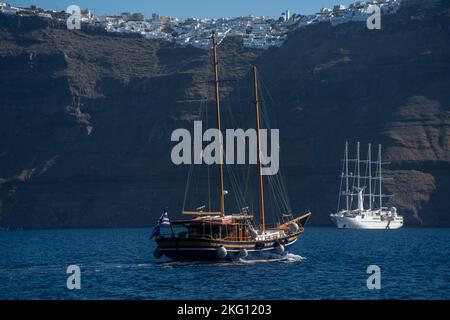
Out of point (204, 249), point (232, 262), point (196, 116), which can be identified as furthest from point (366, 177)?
point (204, 249)

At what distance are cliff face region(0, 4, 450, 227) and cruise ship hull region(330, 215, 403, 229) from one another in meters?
5.66

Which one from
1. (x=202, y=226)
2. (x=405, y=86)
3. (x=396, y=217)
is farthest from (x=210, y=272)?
(x=405, y=86)

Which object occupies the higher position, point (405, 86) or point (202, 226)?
point (405, 86)

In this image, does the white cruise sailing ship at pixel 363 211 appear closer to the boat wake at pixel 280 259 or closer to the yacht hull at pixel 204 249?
the boat wake at pixel 280 259

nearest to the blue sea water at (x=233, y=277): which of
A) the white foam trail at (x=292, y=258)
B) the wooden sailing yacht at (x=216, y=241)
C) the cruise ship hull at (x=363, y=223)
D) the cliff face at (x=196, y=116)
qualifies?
the white foam trail at (x=292, y=258)

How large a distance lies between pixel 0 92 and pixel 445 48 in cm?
8549

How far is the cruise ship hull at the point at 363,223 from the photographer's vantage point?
149m

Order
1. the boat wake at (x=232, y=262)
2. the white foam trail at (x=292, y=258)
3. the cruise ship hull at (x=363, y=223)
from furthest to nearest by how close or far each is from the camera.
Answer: the cruise ship hull at (x=363, y=223)
the white foam trail at (x=292, y=258)
the boat wake at (x=232, y=262)

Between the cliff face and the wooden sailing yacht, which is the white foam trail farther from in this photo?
the cliff face

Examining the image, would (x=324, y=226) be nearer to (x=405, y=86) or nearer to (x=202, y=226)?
(x=405, y=86)

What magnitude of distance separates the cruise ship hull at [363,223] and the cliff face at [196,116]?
18.6ft

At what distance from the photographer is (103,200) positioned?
175m

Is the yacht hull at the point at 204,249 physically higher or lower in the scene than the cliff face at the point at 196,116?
lower

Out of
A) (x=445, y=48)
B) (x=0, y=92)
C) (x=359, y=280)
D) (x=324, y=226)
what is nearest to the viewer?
(x=359, y=280)
